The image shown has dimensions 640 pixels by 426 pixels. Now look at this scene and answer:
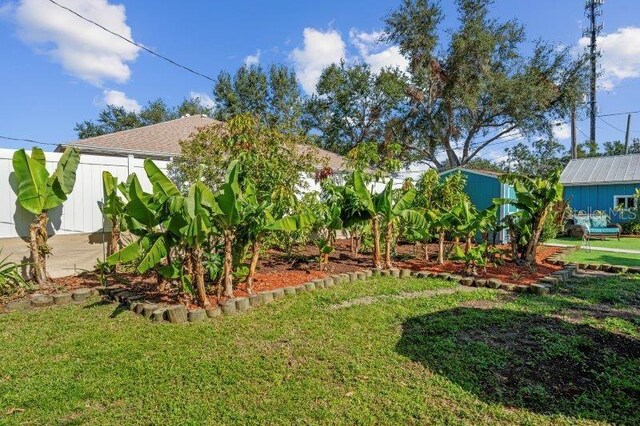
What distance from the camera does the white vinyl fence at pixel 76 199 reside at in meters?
6.48

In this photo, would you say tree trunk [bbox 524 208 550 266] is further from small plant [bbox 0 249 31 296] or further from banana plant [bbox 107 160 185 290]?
small plant [bbox 0 249 31 296]

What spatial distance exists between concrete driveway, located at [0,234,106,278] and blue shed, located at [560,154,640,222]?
20.8m

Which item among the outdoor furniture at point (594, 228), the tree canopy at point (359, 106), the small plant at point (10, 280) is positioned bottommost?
the small plant at point (10, 280)

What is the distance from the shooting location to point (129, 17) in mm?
10344

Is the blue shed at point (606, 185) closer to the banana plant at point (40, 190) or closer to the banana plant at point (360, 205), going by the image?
the banana plant at point (360, 205)

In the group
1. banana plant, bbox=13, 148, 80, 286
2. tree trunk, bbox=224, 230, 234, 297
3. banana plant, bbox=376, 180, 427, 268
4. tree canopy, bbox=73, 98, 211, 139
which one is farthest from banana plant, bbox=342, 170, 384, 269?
tree canopy, bbox=73, 98, 211, 139

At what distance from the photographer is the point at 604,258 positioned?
10547 millimetres

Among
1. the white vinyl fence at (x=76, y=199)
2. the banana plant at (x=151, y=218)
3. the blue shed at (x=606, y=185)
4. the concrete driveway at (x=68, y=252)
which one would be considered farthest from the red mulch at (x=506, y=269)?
the blue shed at (x=606, y=185)

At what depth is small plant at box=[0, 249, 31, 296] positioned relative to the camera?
235 inches

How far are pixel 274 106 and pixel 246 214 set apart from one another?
24.2 m

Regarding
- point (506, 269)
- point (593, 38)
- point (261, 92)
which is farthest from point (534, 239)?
point (593, 38)

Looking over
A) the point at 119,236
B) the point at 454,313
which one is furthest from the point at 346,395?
the point at 119,236

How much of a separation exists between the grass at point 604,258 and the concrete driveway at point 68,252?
12.0 metres

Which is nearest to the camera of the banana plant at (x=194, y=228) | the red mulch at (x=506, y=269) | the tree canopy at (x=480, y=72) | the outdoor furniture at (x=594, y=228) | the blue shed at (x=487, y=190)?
the banana plant at (x=194, y=228)
